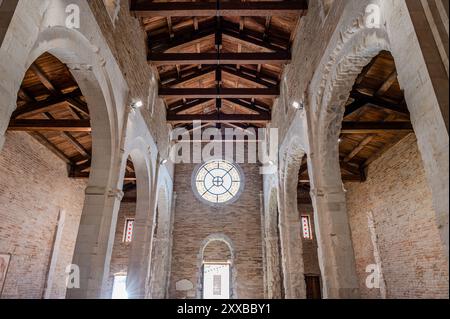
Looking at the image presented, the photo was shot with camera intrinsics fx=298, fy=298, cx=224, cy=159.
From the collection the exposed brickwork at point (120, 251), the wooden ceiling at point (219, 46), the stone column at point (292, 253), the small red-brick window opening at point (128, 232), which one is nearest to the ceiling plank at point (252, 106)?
the wooden ceiling at point (219, 46)

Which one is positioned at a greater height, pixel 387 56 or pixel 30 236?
pixel 387 56

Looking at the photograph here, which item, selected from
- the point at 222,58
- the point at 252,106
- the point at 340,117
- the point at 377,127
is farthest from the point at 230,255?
the point at 340,117

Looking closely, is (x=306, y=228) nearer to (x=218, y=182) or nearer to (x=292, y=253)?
(x=218, y=182)

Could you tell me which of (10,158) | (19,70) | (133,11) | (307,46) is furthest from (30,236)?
(307,46)

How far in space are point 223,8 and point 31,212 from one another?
337 inches

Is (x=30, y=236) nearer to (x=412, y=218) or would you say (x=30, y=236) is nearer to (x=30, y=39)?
(x=30, y=39)

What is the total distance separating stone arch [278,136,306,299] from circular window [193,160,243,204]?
589 centimetres

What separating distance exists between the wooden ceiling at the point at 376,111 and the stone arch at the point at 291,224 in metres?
1.47

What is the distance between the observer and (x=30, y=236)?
380 inches

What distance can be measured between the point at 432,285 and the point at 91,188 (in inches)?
351

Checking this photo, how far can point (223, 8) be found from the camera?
7.28 m

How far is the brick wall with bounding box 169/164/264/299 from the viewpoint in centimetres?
1355

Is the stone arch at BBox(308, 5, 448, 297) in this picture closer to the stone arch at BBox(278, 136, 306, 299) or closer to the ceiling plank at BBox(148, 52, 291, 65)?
the stone arch at BBox(278, 136, 306, 299)

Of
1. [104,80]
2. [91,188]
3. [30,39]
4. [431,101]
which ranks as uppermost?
[104,80]
